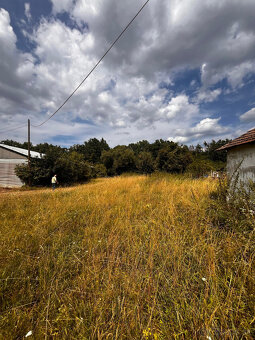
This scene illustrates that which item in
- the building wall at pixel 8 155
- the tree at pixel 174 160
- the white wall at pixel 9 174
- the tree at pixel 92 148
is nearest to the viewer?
the white wall at pixel 9 174

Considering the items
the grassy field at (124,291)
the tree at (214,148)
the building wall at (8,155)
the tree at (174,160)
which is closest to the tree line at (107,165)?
the tree at (174,160)

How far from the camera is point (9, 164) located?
48.6 ft

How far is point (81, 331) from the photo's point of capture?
3.32 feet

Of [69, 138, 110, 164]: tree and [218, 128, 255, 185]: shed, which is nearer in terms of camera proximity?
[218, 128, 255, 185]: shed

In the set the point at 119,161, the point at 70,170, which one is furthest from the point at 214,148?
the point at 70,170

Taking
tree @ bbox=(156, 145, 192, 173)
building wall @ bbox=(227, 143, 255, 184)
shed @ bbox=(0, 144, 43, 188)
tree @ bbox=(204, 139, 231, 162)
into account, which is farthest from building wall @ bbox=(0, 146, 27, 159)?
tree @ bbox=(204, 139, 231, 162)

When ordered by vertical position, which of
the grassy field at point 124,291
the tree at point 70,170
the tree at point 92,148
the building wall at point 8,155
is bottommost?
the grassy field at point 124,291

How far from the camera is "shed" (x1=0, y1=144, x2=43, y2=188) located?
46.9ft

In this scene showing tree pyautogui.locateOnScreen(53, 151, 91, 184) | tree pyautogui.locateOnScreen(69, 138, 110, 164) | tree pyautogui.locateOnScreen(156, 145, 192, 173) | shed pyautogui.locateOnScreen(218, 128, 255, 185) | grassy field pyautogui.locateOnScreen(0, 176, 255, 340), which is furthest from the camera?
tree pyautogui.locateOnScreen(69, 138, 110, 164)

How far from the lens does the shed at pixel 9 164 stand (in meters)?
14.3

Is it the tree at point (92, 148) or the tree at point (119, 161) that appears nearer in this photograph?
the tree at point (119, 161)

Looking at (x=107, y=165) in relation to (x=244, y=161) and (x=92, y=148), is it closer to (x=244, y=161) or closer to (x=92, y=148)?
(x=92, y=148)

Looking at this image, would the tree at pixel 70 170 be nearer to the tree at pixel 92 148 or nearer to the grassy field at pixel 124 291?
the grassy field at pixel 124 291

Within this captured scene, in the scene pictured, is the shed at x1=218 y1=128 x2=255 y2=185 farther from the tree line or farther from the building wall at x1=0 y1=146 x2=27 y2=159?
the building wall at x1=0 y1=146 x2=27 y2=159
